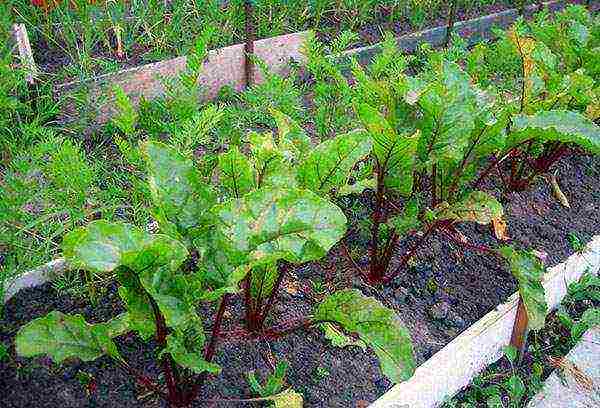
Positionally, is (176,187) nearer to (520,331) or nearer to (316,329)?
(316,329)

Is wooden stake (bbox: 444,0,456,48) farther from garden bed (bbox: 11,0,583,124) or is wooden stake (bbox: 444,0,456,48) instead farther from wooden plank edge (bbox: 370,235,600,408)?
wooden plank edge (bbox: 370,235,600,408)

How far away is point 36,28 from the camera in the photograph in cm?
371

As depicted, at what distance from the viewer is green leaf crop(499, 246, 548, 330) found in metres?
2.24

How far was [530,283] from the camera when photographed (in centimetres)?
233

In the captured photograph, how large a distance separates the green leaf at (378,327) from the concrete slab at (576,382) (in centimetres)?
89

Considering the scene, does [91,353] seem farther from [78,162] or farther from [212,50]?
[212,50]

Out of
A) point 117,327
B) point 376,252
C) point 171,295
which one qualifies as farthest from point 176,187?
point 376,252

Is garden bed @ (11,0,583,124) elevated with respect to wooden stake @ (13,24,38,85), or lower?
lower

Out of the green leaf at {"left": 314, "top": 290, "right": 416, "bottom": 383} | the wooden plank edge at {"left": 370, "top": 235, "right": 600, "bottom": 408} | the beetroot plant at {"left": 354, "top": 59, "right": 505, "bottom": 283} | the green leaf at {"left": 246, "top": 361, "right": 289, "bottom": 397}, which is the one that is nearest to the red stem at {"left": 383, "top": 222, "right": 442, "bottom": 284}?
the beetroot plant at {"left": 354, "top": 59, "right": 505, "bottom": 283}

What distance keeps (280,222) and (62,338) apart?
625mm

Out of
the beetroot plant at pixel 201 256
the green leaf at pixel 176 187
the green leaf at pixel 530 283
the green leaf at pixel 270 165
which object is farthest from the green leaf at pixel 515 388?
the green leaf at pixel 176 187

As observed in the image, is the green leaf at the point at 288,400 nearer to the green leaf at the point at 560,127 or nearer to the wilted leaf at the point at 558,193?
the green leaf at the point at 560,127

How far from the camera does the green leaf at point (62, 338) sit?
5.35 feet

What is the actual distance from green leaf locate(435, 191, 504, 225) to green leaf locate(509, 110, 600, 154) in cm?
29
